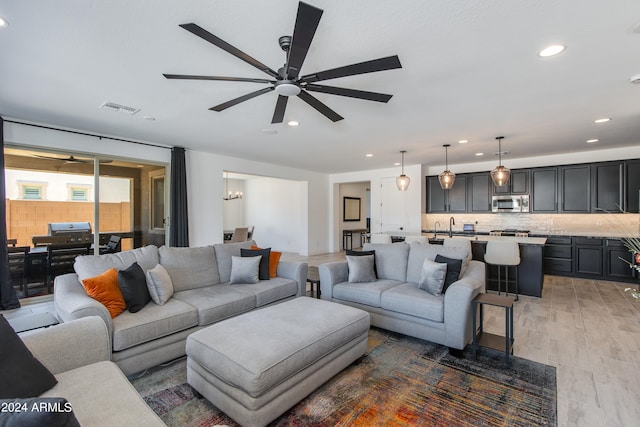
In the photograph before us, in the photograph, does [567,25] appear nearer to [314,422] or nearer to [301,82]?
[301,82]

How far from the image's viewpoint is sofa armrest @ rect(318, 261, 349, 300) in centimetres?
379

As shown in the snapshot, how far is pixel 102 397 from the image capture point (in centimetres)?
145

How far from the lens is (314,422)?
1.95 metres

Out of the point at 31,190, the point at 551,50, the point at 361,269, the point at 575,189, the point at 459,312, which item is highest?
the point at 551,50

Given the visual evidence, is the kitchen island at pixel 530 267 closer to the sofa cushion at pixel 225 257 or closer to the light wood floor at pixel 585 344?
the light wood floor at pixel 585 344

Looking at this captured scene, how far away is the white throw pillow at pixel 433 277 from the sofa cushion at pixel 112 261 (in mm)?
2955

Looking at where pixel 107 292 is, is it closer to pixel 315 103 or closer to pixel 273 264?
pixel 273 264

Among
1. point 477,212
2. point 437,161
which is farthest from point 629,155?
point 437,161

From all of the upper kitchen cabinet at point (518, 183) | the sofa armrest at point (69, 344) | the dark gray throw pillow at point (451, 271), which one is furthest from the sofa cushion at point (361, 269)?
the upper kitchen cabinet at point (518, 183)

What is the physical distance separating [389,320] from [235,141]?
154 inches

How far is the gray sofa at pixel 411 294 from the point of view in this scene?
9.32 feet

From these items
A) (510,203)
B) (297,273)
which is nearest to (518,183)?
(510,203)

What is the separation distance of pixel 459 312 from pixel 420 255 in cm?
102

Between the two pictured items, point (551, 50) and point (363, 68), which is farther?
point (551, 50)
